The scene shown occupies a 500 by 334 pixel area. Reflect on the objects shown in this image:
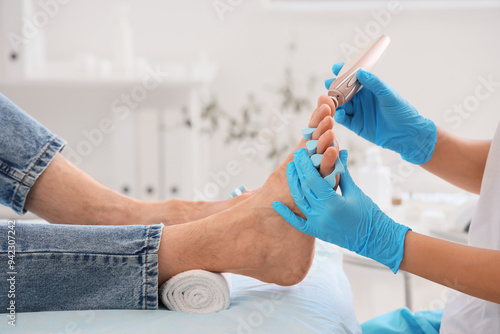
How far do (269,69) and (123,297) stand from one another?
1.80 m

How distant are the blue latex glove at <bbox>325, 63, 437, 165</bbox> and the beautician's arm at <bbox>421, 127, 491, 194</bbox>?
1.1 inches

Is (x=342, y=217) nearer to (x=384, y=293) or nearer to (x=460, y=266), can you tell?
(x=460, y=266)

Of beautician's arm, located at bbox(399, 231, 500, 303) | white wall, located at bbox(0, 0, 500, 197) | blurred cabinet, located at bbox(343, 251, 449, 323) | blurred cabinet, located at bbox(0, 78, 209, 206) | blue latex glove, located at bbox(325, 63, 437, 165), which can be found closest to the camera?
beautician's arm, located at bbox(399, 231, 500, 303)

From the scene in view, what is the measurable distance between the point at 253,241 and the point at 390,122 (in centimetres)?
42

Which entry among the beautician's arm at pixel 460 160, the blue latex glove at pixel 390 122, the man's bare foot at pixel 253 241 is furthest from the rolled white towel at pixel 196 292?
the beautician's arm at pixel 460 160

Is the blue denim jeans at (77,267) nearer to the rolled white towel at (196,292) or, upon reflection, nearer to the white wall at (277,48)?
the rolled white towel at (196,292)

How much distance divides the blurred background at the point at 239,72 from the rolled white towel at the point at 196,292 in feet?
4.40

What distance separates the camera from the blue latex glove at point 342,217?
788 mm

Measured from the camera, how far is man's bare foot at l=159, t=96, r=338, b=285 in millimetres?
847

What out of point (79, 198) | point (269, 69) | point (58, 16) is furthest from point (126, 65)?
point (79, 198)

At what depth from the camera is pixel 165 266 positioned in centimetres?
83

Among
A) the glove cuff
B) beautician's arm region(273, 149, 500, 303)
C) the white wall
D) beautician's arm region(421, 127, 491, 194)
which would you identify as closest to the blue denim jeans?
beautician's arm region(273, 149, 500, 303)

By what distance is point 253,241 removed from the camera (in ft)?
2.89

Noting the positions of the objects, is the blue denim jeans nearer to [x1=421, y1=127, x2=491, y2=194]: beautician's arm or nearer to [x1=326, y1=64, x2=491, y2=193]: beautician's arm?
[x1=326, y1=64, x2=491, y2=193]: beautician's arm
